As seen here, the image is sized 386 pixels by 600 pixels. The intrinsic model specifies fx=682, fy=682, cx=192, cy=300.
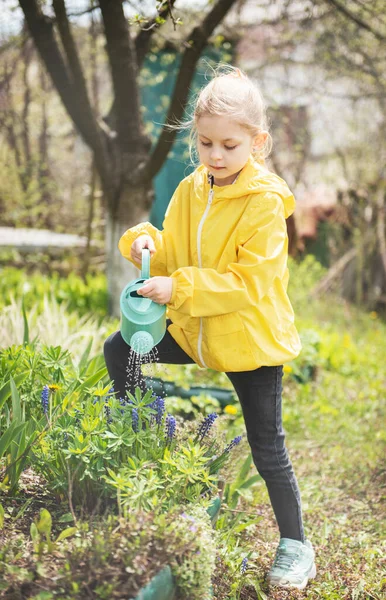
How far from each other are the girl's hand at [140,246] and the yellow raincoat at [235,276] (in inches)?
3.7

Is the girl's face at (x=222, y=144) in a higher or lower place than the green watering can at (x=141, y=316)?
higher

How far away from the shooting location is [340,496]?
3113 millimetres

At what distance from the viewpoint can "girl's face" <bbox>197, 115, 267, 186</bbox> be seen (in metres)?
2.06

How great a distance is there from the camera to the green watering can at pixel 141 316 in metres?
2.03

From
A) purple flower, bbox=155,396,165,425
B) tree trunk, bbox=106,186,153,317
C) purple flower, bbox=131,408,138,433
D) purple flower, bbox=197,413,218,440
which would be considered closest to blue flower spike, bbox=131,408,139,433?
purple flower, bbox=131,408,138,433

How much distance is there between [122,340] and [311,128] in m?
6.51

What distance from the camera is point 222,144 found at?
209cm

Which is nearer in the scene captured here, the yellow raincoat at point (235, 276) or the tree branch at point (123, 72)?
the yellow raincoat at point (235, 276)

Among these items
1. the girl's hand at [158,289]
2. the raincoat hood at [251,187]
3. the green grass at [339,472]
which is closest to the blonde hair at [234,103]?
the raincoat hood at [251,187]

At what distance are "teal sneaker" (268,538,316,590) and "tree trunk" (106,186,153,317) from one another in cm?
290

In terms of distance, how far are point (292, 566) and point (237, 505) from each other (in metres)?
0.54

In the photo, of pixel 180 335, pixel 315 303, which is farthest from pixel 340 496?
pixel 315 303

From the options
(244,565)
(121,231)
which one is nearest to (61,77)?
(121,231)

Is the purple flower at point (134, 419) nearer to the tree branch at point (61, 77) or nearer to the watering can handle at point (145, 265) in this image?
the watering can handle at point (145, 265)
